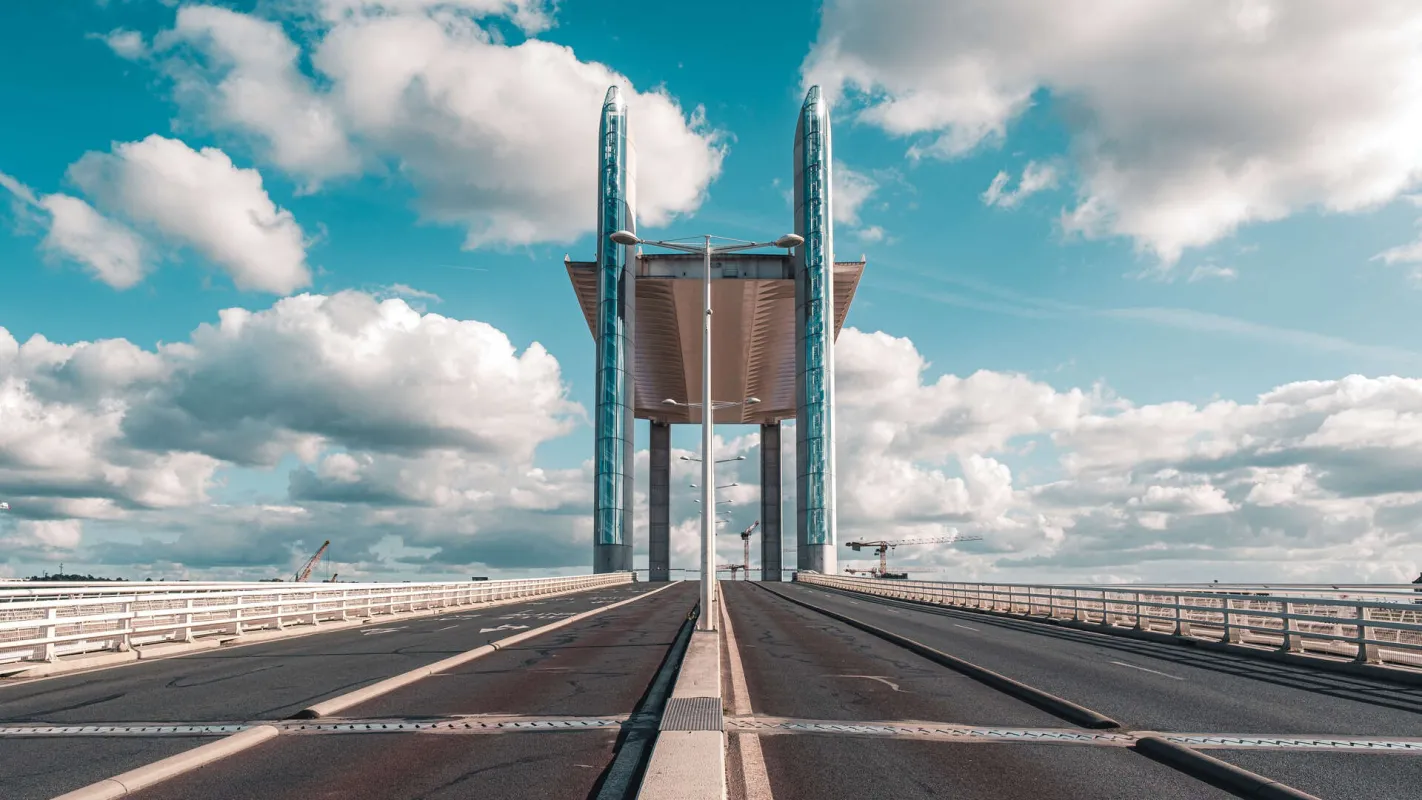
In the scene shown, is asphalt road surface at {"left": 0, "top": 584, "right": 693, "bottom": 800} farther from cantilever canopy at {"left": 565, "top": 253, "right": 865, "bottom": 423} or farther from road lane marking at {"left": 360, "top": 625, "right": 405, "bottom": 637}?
cantilever canopy at {"left": 565, "top": 253, "right": 865, "bottom": 423}

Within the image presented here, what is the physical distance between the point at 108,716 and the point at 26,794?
4.29 m

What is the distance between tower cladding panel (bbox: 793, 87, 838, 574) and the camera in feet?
316

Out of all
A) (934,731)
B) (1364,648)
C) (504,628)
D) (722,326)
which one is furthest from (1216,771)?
(722,326)

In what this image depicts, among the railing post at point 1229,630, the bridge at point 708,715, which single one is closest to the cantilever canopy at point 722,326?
the railing post at point 1229,630

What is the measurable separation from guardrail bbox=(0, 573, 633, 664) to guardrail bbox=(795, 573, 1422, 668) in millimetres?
21406

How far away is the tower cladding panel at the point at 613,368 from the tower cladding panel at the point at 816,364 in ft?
56.1

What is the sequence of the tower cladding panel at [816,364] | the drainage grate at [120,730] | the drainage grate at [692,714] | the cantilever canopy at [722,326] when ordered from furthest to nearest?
1. the cantilever canopy at [722,326]
2. the tower cladding panel at [816,364]
3. the drainage grate at [120,730]
4. the drainage grate at [692,714]

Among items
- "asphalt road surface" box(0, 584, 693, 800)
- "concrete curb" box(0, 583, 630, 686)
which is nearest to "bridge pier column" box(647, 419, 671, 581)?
"concrete curb" box(0, 583, 630, 686)

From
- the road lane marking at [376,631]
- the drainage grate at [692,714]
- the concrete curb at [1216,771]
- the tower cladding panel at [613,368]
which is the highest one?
the tower cladding panel at [613,368]

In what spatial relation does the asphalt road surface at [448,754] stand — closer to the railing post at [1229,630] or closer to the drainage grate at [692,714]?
the drainage grate at [692,714]

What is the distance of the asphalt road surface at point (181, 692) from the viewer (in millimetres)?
8367

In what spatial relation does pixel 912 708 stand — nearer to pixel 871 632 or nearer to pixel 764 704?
pixel 764 704

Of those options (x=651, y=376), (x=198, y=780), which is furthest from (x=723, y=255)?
(x=198, y=780)

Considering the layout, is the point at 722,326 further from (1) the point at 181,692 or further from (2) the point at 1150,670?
(1) the point at 181,692
